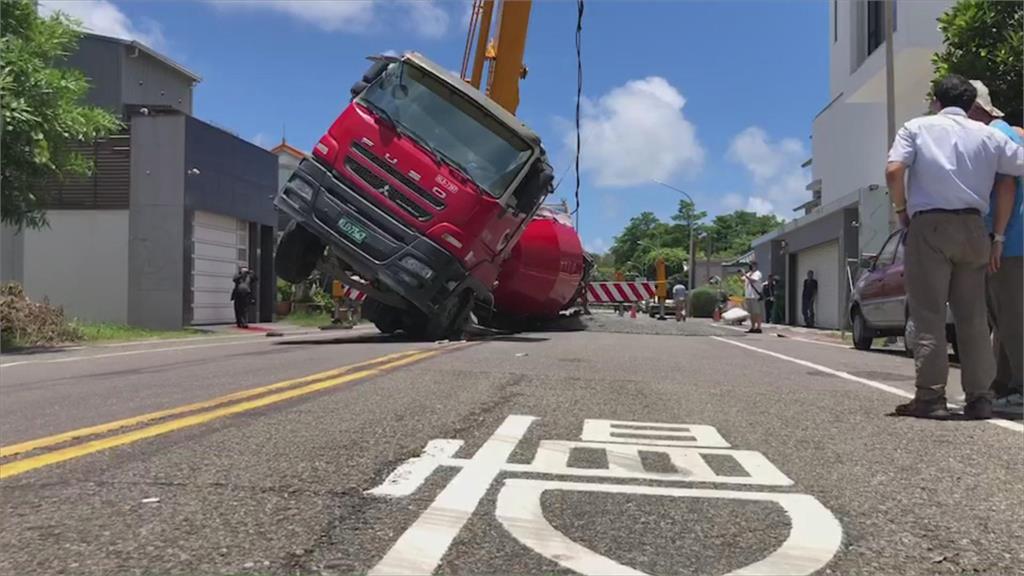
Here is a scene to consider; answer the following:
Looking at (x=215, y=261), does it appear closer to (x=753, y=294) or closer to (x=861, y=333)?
(x=753, y=294)

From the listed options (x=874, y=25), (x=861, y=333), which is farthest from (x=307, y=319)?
(x=874, y=25)

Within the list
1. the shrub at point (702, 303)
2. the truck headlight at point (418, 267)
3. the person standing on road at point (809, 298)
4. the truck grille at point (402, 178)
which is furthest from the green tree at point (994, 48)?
the shrub at point (702, 303)

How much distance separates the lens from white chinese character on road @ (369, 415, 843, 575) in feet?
9.18

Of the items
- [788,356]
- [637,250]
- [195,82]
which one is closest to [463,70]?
[788,356]

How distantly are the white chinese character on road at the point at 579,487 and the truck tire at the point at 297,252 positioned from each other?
7.72 meters

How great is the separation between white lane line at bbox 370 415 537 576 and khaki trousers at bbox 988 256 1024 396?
377 centimetres

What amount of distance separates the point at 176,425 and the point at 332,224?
6.49m

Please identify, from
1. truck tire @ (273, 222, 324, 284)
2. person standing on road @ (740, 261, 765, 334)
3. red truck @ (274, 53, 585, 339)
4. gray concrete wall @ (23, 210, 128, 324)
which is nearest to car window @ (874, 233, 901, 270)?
red truck @ (274, 53, 585, 339)

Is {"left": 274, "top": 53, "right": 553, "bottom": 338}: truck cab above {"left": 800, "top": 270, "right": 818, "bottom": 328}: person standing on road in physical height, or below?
above

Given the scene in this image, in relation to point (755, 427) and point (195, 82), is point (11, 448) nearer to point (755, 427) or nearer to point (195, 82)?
point (755, 427)

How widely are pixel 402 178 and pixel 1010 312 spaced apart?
297 inches

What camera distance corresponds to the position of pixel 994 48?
12750 millimetres

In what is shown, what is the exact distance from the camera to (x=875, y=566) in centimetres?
279

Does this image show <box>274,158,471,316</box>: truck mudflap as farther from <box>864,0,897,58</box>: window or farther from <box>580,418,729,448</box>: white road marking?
<box>864,0,897,58</box>: window
